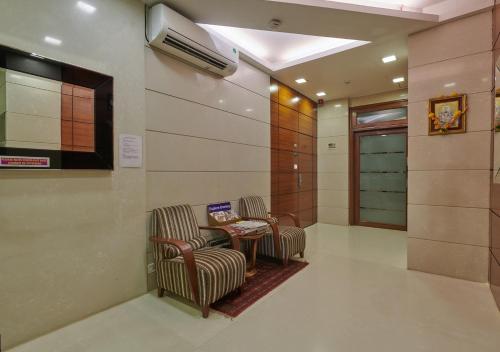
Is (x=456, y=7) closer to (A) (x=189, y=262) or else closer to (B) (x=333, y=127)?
(B) (x=333, y=127)

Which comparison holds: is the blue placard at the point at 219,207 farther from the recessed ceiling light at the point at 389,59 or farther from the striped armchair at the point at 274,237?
the recessed ceiling light at the point at 389,59

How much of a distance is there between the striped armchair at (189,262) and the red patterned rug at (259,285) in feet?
0.52

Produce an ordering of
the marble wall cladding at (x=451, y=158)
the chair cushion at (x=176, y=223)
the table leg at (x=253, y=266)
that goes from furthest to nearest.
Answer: the table leg at (x=253, y=266) < the marble wall cladding at (x=451, y=158) < the chair cushion at (x=176, y=223)

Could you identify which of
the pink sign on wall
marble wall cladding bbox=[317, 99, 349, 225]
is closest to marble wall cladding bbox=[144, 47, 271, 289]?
the pink sign on wall

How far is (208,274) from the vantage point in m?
2.25

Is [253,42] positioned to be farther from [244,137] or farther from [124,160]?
[124,160]

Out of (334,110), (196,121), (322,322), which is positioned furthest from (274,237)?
(334,110)

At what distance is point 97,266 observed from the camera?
2.34 meters

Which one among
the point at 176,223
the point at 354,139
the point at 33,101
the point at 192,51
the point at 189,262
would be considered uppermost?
the point at 192,51

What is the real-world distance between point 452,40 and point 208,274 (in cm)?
399

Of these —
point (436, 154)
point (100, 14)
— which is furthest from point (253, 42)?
point (436, 154)

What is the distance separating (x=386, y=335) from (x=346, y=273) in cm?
125

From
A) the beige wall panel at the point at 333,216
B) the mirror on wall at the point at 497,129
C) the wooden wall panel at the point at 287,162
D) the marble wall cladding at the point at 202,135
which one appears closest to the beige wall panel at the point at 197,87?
the marble wall cladding at the point at 202,135

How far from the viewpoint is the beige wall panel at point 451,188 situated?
2.94 m
